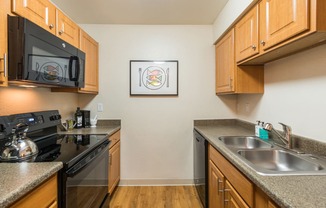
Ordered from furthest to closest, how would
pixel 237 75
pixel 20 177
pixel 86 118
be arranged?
1. pixel 86 118
2. pixel 237 75
3. pixel 20 177

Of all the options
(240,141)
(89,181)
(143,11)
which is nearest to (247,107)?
(240,141)

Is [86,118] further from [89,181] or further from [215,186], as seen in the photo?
[215,186]

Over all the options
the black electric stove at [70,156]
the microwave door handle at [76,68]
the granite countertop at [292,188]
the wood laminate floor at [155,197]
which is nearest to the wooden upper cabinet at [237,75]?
the granite countertop at [292,188]

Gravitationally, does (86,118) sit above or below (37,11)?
below

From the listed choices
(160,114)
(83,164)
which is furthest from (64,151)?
(160,114)

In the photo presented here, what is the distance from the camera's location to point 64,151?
1513 mm

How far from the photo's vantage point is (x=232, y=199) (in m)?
1.41

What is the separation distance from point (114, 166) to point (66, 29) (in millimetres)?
1670

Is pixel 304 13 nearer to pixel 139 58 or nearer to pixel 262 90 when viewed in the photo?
pixel 262 90

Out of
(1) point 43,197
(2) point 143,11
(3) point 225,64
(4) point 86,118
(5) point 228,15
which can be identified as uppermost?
(2) point 143,11

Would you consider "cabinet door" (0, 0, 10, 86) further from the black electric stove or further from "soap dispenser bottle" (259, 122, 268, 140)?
"soap dispenser bottle" (259, 122, 268, 140)

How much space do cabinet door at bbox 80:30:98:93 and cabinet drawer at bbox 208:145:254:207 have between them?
1716mm

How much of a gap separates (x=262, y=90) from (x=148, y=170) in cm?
188

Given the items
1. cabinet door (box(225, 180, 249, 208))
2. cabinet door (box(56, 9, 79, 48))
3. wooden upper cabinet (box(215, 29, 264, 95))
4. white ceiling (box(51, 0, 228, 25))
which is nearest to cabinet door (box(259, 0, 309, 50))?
wooden upper cabinet (box(215, 29, 264, 95))
